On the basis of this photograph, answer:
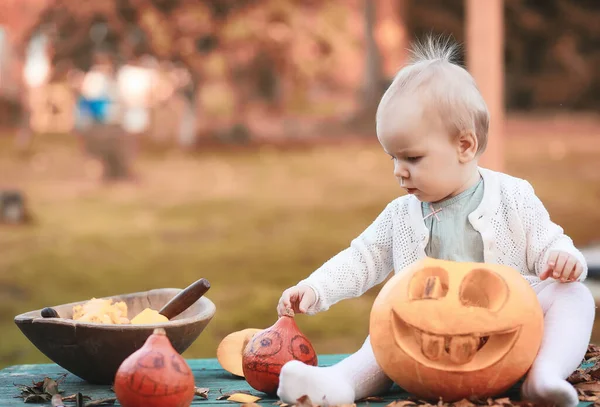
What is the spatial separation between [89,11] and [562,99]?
3.68 metres

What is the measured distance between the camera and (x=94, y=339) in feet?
6.82

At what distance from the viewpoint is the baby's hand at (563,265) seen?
78.1 inches

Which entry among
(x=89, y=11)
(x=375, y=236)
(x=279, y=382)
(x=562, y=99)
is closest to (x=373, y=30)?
(x=562, y=99)

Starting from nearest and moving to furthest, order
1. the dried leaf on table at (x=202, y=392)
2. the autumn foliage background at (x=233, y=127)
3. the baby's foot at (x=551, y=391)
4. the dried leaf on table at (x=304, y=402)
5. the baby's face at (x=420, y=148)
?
the baby's foot at (x=551, y=391), the dried leaf on table at (x=304, y=402), the baby's face at (x=420, y=148), the dried leaf on table at (x=202, y=392), the autumn foliage background at (x=233, y=127)

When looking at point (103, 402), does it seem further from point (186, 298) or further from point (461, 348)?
point (461, 348)

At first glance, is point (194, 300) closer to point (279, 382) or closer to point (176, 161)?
point (279, 382)

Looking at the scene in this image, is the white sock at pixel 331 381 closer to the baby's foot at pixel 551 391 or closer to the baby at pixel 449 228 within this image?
the baby at pixel 449 228

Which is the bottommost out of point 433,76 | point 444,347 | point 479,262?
point 444,347

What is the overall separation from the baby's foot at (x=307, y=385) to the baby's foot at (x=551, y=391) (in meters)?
0.42

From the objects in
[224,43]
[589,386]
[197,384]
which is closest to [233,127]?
[224,43]

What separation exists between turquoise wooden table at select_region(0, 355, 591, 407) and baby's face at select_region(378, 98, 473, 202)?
0.54 metres

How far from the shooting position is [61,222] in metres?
6.42

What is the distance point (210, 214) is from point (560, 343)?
4.70 metres

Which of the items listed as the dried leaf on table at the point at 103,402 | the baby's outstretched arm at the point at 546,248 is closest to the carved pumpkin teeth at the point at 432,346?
the baby's outstretched arm at the point at 546,248
